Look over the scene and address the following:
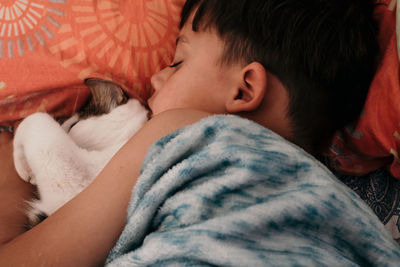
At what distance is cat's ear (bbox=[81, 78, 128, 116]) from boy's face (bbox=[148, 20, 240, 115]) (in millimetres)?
203

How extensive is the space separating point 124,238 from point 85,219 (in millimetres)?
83

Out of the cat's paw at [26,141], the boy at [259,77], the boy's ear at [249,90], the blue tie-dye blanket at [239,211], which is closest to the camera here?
the blue tie-dye blanket at [239,211]

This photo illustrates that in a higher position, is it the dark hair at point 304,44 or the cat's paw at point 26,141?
the dark hair at point 304,44

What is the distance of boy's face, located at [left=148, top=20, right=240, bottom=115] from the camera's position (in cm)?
74

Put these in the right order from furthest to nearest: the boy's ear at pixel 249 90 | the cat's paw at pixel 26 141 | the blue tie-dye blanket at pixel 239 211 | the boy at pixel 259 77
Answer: the cat's paw at pixel 26 141 < the boy's ear at pixel 249 90 < the boy at pixel 259 77 < the blue tie-dye blanket at pixel 239 211

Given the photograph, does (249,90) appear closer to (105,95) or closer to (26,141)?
(105,95)

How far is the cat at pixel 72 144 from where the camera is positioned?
74cm

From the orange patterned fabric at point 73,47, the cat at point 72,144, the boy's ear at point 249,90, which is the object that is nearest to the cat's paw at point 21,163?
the cat at point 72,144

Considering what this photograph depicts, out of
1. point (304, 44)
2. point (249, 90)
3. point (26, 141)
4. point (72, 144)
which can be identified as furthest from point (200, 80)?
point (26, 141)

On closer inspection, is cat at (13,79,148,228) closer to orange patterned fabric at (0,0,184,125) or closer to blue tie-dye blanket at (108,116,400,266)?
orange patterned fabric at (0,0,184,125)

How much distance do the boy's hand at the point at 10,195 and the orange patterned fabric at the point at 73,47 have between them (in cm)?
11

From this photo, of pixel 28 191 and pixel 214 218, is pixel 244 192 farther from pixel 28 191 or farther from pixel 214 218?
pixel 28 191

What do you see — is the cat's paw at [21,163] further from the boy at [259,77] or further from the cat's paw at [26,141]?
the boy at [259,77]

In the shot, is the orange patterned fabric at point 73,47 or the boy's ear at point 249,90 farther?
the orange patterned fabric at point 73,47
